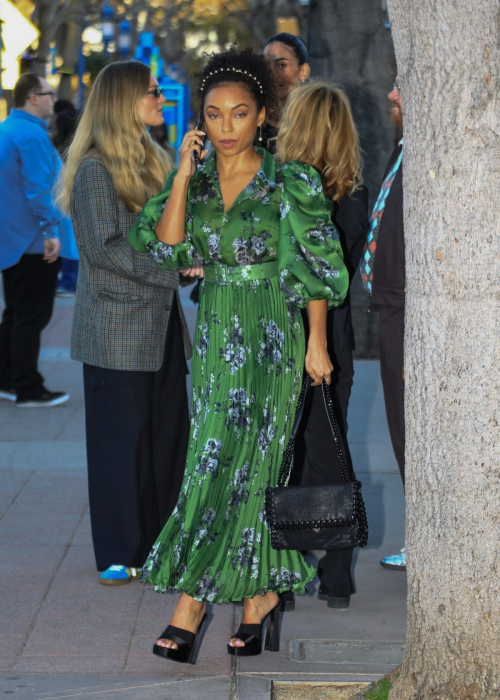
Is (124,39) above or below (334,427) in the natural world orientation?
above

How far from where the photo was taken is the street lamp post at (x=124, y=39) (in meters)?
32.4

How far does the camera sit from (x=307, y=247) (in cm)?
388

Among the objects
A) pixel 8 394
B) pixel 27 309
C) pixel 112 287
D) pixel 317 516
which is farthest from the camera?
pixel 8 394

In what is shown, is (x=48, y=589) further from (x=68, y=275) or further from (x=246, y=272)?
(x=68, y=275)

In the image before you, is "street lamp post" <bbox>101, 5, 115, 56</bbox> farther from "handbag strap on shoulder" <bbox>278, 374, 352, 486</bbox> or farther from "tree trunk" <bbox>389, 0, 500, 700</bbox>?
"tree trunk" <bbox>389, 0, 500, 700</bbox>

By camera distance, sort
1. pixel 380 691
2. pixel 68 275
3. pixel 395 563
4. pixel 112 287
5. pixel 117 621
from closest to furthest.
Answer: pixel 380 691
pixel 117 621
pixel 112 287
pixel 395 563
pixel 68 275

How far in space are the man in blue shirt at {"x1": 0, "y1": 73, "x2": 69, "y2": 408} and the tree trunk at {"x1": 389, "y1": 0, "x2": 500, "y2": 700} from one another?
509 cm

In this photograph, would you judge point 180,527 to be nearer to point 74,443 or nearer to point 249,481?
point 249,481

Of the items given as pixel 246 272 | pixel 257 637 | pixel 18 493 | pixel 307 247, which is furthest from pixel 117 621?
pixel 18 493

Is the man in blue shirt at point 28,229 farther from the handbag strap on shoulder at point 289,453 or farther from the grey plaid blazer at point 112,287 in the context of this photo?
the handbag strap on shoulder at point 289,453

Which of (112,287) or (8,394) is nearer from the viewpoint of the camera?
(112,287)

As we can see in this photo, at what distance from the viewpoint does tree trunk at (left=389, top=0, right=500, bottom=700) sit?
2.97m

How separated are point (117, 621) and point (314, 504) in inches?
39.9

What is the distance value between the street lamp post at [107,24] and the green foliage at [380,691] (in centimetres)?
2647
